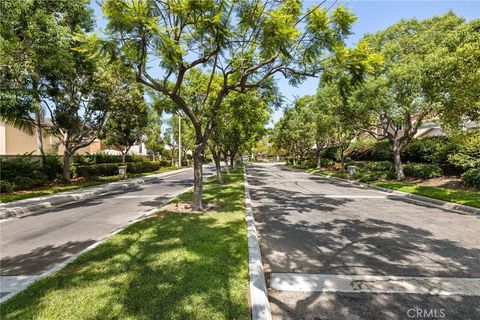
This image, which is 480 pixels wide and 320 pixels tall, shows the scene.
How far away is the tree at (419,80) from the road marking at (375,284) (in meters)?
7.95

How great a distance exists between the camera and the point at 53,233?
717 cm

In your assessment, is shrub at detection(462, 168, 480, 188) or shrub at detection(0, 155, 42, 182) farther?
shrub at detection(0, 155, 42, 182)

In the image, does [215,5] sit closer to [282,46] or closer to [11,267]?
[282,46]

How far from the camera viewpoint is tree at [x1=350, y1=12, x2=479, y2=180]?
388 inches

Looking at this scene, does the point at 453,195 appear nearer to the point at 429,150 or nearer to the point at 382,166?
the point at 429,150

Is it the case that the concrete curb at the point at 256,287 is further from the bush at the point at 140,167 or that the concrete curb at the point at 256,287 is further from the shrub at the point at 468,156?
the bush at the point at 140,167

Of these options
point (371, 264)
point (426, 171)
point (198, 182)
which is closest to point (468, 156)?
point (426, 171)

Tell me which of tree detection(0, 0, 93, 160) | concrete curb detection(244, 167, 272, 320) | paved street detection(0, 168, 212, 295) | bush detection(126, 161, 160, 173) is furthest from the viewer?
bush detection(126, 161, 160, 173)

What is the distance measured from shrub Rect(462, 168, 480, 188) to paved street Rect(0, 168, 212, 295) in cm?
1551

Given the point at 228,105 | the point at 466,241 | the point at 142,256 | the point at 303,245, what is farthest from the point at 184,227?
the point at 228,105

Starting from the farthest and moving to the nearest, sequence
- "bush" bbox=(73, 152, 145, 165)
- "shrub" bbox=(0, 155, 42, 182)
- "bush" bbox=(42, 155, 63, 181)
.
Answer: "bush" bbox=(73, 152, 145, 165) < "bush" bbox=(42, 155, 63, 181) < "shrub" bbox=(0, 155, 42, 182)

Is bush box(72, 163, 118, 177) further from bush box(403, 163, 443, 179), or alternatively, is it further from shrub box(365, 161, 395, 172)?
bush box(403, 163, 443, 179)

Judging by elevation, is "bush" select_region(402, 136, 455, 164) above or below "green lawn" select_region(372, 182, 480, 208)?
above

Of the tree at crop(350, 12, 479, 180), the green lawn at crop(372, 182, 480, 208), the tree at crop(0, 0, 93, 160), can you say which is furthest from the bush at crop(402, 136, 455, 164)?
the tree at crop(0, 0, 93, 160)
